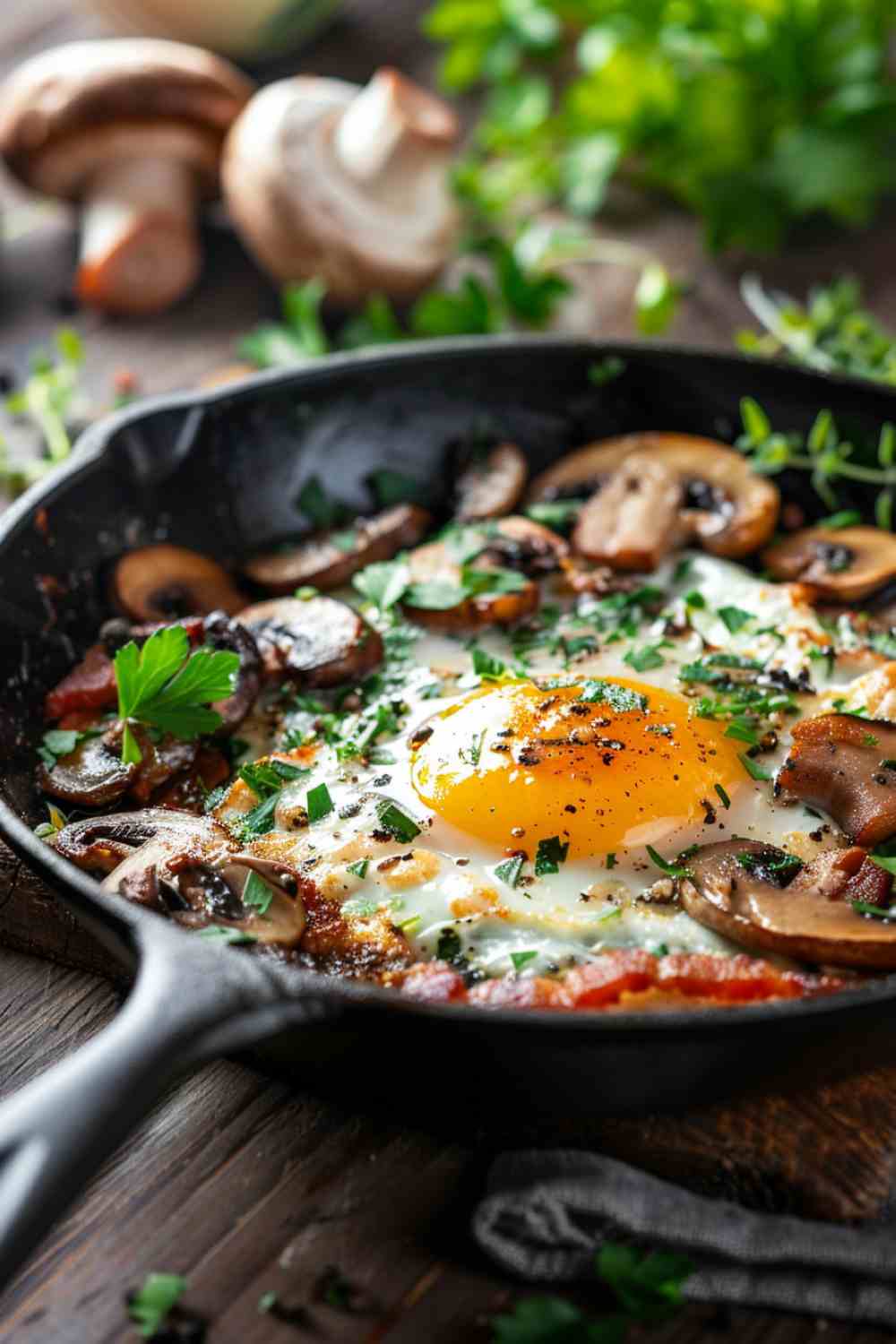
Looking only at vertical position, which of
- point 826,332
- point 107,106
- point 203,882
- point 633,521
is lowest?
point 826,332

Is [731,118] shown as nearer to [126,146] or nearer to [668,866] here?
[126,146]

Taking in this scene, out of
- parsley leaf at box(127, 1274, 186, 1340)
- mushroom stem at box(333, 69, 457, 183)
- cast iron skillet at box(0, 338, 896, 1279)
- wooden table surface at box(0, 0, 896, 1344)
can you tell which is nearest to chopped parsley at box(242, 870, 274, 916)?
cast iron skillet at box(0, 338, 896, 1279)

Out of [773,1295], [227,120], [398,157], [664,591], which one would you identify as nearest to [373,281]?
[398,157]

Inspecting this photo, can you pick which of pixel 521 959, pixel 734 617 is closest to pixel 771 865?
pixel 521 959

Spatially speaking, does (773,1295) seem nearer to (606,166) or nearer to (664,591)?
(664,591)

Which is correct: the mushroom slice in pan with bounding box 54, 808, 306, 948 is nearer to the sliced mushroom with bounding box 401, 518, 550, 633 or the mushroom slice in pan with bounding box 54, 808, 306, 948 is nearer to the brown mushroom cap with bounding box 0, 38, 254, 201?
the sliced mushroom with bounding box 401, 518, 550, 633

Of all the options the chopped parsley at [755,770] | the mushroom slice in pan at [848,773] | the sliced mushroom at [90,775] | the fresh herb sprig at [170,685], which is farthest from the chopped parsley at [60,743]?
the mushroom slice in pan at [848,773]
